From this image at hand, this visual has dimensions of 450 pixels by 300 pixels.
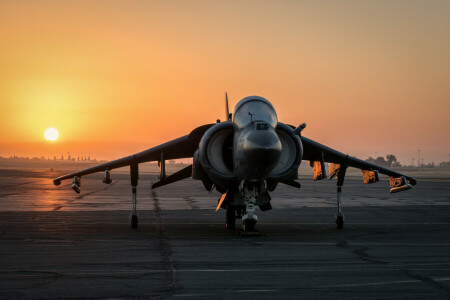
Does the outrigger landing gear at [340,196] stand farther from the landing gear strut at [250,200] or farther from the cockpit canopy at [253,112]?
the cockpit canopy at [253,112]

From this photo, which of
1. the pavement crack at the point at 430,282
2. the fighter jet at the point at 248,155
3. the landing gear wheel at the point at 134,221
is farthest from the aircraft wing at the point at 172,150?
the pavement crack at the point at 430,282

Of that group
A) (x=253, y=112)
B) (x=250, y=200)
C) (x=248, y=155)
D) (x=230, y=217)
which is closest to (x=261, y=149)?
(x=248, y=155)

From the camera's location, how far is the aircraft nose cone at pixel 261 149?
13188 millimetres

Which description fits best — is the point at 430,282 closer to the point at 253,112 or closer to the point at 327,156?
the point at 253,112

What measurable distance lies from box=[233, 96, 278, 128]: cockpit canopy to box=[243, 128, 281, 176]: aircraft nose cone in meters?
A: 0.77

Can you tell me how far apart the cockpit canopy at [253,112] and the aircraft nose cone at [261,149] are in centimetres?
77

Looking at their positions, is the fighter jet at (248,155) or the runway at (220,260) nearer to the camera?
the runway at (220,260)

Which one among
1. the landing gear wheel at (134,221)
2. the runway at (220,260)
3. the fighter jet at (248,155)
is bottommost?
the runway at (220,260)

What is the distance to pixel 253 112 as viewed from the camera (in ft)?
47.1

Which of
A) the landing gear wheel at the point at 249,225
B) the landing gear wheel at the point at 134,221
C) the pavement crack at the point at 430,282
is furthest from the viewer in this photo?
the landing gear wheel at the point at 134,221

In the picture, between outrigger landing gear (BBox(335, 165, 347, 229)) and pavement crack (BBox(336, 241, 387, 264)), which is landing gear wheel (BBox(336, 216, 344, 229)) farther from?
pavement crack (BBox(336, 241, 387, 264))

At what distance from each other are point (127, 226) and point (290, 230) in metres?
4.99

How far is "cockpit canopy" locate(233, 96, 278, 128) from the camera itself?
Answer: 14207 mm

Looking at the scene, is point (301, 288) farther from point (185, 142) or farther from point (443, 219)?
point (443, 219)
